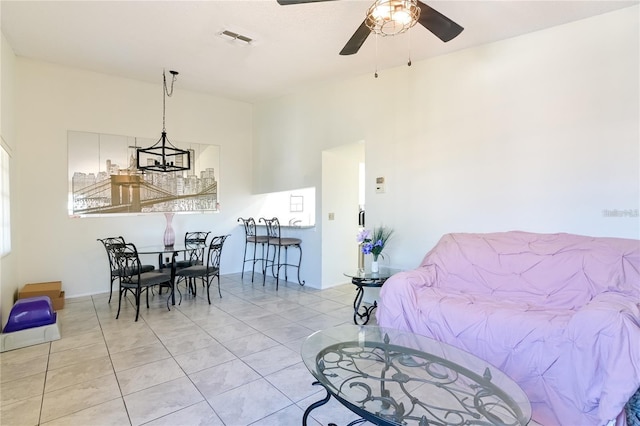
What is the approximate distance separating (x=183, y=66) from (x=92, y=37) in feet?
3.40

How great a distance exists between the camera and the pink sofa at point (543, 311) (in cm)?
172

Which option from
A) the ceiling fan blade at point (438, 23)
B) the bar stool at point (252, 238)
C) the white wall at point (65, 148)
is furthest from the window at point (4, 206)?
the ceiling fan blade at point (438, 23)

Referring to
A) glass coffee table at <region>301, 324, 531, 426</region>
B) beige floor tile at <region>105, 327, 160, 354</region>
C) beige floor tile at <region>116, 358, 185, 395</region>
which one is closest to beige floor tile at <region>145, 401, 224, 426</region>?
beige floor tile at <region>116, 358, 185, 395</region>

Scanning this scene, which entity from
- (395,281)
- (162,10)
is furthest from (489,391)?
(162,10)

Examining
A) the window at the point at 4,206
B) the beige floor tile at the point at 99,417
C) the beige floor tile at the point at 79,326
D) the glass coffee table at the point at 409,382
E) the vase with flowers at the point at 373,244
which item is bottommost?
the beige floor tile at the point at 99,417

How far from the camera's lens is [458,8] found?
2.76m

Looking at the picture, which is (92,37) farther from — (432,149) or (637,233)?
(637,233)

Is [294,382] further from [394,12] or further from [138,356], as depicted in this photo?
[394,12]

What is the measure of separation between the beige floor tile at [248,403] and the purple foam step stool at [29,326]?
2.09 metres

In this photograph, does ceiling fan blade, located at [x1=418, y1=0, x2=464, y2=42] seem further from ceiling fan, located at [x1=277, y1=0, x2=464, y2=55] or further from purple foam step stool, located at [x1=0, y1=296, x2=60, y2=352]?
purple foam step stool, located at [x1=0, y1=296, x2=60, y2=352]

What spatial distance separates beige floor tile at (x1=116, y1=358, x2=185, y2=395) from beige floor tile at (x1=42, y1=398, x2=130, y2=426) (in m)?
0.17

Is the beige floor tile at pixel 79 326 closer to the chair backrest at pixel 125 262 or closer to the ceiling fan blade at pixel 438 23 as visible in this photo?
the chair backrest at pixel 125 262

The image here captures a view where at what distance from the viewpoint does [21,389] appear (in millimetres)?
2230

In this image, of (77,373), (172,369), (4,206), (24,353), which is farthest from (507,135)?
(4,206)
